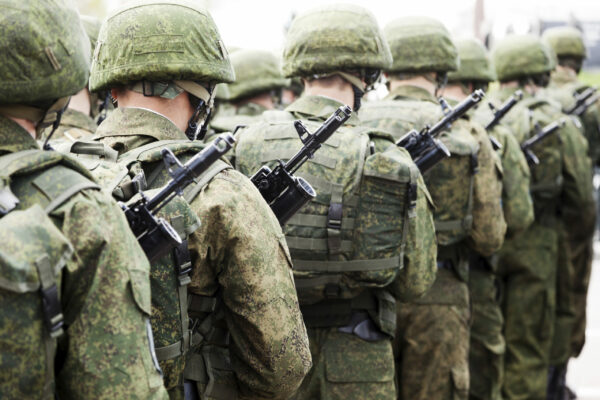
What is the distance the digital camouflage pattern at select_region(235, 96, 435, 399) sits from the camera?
377 cm

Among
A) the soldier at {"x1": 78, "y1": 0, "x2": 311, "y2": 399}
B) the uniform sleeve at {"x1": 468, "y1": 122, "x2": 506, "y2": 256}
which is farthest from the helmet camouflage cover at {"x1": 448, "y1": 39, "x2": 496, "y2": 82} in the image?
the soldier at {"x1": 78, "y1": 0, "x2": 311, "y2": 399}

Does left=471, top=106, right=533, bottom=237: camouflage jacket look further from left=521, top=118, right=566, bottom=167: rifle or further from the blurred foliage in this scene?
the blurred foliage

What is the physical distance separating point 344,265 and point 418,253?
409mm

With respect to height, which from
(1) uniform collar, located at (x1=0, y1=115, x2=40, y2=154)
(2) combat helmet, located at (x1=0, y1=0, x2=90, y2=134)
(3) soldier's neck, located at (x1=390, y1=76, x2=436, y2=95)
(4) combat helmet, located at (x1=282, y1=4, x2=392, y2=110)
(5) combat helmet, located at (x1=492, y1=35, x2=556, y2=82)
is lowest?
(5) combat helmet, located at (x1=492, y1=35, x2=556, y2=82)

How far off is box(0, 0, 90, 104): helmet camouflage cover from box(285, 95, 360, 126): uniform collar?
211cm

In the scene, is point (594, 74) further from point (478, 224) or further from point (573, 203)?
point (478, 224)

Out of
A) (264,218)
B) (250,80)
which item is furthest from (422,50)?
Result: (264,218)

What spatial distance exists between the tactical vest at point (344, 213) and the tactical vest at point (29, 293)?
1.99 metres

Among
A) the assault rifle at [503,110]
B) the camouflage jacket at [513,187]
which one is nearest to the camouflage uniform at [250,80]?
the assault rifle at [503,110]

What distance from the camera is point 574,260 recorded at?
8.41m

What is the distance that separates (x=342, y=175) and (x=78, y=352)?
2.04 metres

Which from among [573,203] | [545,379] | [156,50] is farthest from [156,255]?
[573,203]

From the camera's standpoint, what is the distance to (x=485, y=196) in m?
5.14

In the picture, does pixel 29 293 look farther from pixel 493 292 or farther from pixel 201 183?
pixel 493 292
